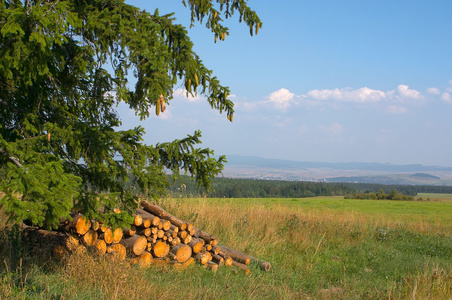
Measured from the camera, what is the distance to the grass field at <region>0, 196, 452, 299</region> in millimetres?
5121

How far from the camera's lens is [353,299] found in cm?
590

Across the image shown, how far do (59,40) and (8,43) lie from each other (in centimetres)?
53

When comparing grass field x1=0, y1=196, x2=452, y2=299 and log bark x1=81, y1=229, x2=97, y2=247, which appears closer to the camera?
grass field x1=0, y1=196, x2=452, y2=299

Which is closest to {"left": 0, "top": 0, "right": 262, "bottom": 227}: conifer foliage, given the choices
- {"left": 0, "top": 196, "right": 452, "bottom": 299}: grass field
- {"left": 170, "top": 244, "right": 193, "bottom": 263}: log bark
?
{"left": 0, "top": 196, "right": 452, "bottom": 299}: grass field

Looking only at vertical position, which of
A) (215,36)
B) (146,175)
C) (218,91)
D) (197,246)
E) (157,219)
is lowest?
(197,246)

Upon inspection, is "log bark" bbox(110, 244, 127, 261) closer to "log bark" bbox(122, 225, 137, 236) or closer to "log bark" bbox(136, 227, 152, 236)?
"log bark" bbox(122, 225, 137, 236)

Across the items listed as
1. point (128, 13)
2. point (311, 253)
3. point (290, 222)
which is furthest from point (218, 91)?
point (290, 222)

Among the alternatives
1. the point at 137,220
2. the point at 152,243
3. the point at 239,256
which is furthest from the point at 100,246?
the point at 239,256

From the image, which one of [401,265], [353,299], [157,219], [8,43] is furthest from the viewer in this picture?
[401,265]

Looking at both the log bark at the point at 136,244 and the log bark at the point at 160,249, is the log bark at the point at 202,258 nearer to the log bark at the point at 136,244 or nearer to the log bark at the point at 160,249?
the log bark at the point at 160,249

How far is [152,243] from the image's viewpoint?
7352 mm

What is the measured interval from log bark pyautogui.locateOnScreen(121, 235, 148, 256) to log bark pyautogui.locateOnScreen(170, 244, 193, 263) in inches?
23.1

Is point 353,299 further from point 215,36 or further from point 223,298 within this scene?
point 215,36

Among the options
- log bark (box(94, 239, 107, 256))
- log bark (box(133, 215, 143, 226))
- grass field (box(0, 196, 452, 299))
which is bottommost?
grass field (box(0, 196, 452, 299))
